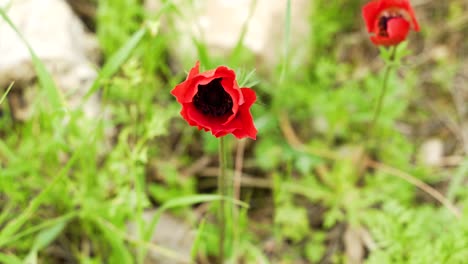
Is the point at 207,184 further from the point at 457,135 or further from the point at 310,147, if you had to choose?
the point at 457,135

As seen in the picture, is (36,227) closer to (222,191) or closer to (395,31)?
(222,191)

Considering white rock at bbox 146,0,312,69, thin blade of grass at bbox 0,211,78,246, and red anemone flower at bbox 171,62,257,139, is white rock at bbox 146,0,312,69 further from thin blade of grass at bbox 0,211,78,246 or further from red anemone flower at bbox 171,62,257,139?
red anemone flower at bbox 171,62,257,139

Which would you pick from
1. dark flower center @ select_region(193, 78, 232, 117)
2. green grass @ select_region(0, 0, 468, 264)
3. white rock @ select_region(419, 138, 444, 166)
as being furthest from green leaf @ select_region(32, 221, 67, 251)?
white rock @ select_region(419, 138, 444, 166)

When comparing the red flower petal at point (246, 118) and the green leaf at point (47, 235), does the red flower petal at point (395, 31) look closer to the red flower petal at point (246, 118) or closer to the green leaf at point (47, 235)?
the red flower petal at point (246, 118)

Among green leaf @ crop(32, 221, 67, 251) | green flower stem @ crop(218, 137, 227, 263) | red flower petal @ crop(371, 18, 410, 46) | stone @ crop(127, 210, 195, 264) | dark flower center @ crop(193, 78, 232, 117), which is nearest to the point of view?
dark flower center @ crop(193, 78, 232, 117)

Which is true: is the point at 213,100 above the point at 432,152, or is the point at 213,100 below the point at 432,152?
below

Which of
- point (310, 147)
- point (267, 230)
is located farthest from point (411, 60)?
point (267, 230)

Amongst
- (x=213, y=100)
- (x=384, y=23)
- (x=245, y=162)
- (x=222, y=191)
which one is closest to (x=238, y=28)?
(x=245, y=162)
